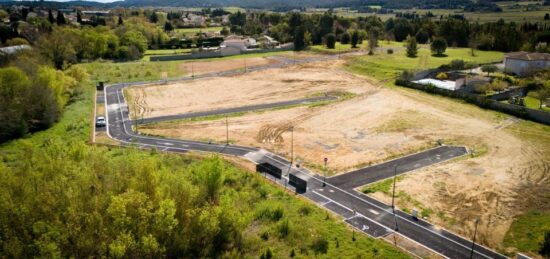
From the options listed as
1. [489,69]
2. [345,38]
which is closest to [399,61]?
[489,69]

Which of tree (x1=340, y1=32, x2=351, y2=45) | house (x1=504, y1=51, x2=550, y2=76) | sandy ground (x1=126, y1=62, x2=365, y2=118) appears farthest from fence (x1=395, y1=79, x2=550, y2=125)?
tree (x1=340, y1=32, x2=351, y2=45)

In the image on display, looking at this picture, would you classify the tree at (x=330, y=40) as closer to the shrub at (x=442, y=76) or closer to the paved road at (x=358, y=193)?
the shrub at (x=442, y=76)

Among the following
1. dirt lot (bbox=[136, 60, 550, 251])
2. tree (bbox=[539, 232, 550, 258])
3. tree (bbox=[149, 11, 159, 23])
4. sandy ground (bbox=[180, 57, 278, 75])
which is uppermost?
tree (bbox=[149, 11, 159, 23])

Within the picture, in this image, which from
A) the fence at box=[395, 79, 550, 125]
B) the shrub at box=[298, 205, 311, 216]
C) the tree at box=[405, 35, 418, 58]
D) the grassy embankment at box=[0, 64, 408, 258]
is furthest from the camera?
the tree at box=[405, 35, 418, 58]

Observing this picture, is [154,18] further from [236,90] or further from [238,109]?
[238,109]

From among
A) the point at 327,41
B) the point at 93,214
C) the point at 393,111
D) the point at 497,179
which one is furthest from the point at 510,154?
the point at 327,41

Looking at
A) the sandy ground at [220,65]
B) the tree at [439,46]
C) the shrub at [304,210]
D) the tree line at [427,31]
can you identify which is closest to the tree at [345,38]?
the tree line at [427,31]

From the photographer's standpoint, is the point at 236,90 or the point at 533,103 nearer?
the point at 533,103

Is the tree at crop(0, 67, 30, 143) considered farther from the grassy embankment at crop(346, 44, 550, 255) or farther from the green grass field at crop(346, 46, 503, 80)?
the green grass field at crop(346, 46, 503, 80)
